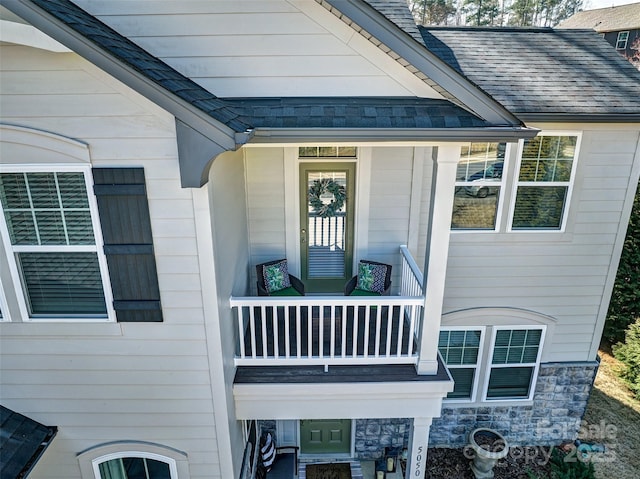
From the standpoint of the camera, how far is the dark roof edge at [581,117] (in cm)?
486

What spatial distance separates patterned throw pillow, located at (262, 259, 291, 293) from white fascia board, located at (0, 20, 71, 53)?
3362mm

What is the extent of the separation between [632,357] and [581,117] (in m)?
6.05

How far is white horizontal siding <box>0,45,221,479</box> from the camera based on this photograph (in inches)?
121

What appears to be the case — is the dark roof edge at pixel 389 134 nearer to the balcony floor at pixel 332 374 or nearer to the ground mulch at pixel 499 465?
the balcony floor at pixel 332 374

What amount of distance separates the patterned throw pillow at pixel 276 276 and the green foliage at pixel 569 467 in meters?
5.10

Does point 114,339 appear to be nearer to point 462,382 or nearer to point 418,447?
point 418,447

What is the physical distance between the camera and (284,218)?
218 inches

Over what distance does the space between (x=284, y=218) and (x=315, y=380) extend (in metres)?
2.25

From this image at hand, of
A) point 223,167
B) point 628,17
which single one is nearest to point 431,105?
point 223,167

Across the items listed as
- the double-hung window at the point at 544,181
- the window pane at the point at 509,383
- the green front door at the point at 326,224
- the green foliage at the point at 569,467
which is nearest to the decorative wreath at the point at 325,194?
the green front door at the point at 326,224

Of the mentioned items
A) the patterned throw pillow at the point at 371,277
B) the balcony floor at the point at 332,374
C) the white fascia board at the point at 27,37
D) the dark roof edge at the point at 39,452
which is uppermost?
the white fascia board at the point at 27,37

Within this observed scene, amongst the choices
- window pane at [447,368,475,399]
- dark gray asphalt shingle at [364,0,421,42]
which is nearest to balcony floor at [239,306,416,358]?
window pane at [447,368,475,399]

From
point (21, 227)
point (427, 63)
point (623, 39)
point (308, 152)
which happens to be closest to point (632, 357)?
point (308, 152)

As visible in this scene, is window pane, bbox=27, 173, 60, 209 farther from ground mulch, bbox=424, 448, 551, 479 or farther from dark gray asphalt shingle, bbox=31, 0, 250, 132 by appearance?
ground mulch, bbox=424, 448, 551, 479
